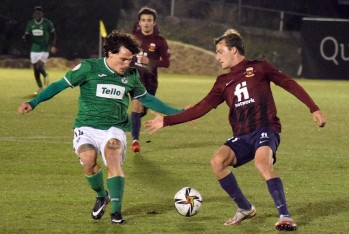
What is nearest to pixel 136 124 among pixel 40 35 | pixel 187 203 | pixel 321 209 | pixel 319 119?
pixel 321 209

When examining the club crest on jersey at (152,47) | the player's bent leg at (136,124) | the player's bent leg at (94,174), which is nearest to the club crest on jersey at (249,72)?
the player's bent leg at (94,174)

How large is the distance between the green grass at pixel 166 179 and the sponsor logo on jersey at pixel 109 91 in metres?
1.10

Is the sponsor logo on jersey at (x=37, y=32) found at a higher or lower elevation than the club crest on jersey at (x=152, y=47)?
higher

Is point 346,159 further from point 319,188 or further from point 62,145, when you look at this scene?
point 62,145

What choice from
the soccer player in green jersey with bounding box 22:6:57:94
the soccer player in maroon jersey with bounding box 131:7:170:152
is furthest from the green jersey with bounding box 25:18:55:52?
the soccer player in maroon jersey with bounding box 131:7:170:152

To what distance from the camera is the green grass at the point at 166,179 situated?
31.9 feet

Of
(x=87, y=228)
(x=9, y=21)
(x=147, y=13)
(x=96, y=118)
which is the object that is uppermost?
(x=9, y=21)

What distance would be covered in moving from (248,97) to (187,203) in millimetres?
1085

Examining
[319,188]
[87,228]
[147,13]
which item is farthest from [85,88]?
[147,13]

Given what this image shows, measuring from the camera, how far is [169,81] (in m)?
34.9

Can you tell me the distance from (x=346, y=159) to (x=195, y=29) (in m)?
29.2

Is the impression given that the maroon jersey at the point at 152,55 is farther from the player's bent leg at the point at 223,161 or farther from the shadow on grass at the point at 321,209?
the player's bent leg at the point at 223,161

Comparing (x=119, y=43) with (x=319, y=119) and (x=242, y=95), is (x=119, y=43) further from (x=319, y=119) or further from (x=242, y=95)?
(x=319, y=119)

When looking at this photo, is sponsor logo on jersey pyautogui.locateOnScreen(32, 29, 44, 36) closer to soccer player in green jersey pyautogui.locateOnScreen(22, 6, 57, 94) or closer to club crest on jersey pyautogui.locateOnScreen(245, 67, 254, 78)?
soccer player in green jersey pyautogui.locateOnScreen(22, 6, 57, 94)
